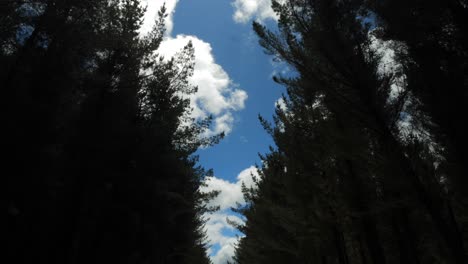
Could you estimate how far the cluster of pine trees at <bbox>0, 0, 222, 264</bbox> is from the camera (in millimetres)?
6582

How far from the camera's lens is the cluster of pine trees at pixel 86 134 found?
6582mm

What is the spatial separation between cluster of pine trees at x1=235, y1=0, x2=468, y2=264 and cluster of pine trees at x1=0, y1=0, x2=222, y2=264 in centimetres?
534

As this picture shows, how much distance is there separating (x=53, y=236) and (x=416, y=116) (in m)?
11.9

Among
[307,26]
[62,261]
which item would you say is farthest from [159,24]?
[62,261]

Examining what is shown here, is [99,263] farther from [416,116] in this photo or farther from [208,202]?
[416,116]

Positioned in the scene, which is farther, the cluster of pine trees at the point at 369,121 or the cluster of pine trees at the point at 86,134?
the cluster of pine trees at the point at 86,134

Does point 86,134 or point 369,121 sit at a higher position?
point 86,134

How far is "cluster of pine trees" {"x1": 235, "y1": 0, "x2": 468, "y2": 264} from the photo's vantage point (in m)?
5.03

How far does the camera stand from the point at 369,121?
17.1 ft

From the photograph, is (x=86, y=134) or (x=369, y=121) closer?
(x=369, y=121)

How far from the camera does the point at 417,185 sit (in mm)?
4371

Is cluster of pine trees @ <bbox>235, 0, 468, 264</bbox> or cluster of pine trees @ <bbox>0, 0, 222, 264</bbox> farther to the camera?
cluster of pine trees @ <bbox>0, 0, 222, 264</bbox>

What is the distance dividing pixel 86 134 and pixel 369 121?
29.5 feet

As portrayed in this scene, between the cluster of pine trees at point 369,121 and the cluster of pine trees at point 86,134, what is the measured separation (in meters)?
5.34
